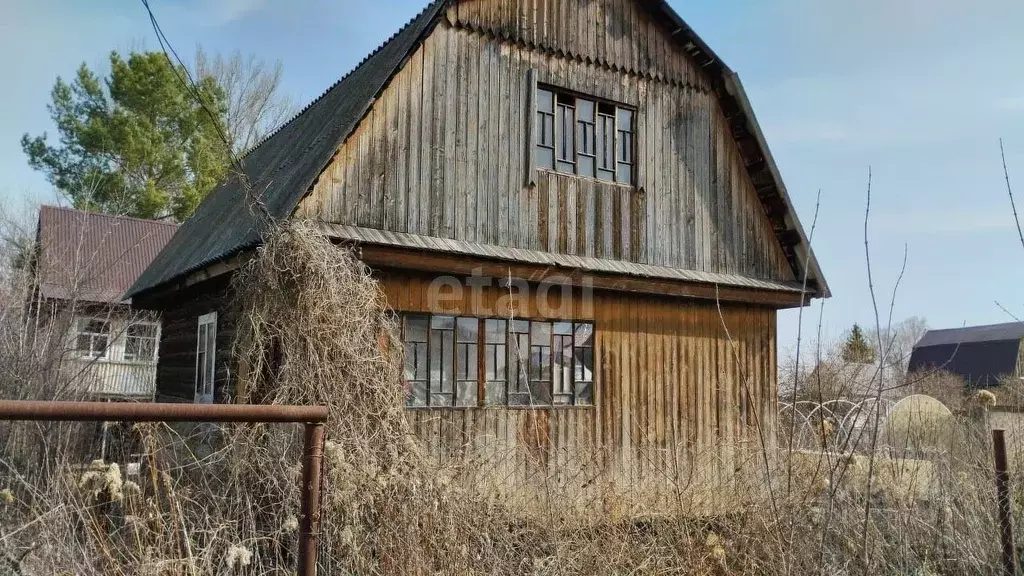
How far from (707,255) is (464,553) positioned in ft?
20.9

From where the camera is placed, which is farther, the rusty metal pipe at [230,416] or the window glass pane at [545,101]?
the window glass pane at [545,101]

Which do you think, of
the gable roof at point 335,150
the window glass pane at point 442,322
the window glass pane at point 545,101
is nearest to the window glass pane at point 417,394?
A: the window glass pane at point 442,322

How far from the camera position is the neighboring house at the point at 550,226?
8.15 meters

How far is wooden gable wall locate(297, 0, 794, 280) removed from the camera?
26.8ft

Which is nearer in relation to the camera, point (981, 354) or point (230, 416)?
point (230, 416)

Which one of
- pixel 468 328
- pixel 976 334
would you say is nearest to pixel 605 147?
pixel 468 328

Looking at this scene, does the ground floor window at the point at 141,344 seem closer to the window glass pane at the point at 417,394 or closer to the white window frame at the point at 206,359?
the white window frame at the point at 206,359

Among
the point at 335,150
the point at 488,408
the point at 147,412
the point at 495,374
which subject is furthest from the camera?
the point at 495,374

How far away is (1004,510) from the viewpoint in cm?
514

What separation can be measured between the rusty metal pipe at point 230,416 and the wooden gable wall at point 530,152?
172 inches

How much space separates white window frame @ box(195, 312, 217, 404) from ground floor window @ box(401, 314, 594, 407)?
2.96 m

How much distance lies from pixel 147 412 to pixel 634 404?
24.3 ft

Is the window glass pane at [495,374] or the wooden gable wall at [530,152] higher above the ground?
the wooden gable wall at [530,152]

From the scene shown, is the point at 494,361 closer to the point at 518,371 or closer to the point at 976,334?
the point at 518,371
